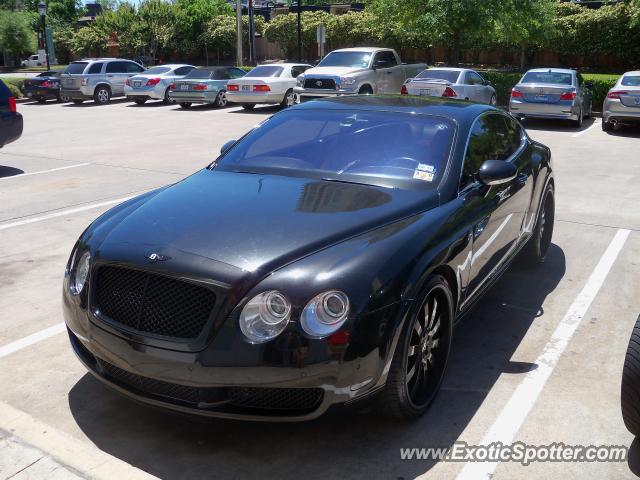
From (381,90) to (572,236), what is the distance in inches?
532

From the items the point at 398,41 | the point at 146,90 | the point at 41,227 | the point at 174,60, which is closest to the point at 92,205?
the point at 41,227

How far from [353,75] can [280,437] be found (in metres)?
16.4

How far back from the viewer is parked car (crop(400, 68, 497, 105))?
57.4 ft

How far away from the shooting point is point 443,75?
1817 centimetres

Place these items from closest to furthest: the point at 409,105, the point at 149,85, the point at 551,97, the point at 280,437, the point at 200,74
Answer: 1. the point at 280,437
2. the point at 409,105
3. the point at 551,97
4. the point at 200,74
5. the point at 149,85

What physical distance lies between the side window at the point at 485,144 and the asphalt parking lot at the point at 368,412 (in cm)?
114

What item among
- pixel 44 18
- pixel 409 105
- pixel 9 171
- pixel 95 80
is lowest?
pixel 9 171

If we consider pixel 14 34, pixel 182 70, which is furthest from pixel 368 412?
pixel 14 34

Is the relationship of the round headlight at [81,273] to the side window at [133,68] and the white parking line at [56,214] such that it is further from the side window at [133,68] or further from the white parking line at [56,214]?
the side window at [133,68]

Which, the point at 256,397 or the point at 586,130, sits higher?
the point at 256,397

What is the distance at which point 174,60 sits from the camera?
184 feet

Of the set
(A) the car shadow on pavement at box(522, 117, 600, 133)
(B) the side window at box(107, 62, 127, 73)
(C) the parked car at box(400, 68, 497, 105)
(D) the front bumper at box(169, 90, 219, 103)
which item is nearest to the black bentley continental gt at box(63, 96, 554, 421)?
(C) the parked car at box(400, 68, 497, 105)

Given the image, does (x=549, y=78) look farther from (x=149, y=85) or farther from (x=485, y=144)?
(x=485, y=144)

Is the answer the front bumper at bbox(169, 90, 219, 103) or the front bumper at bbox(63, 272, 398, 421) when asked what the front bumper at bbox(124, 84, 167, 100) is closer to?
the front bumper at bbox(169, 90, 219, 103)
